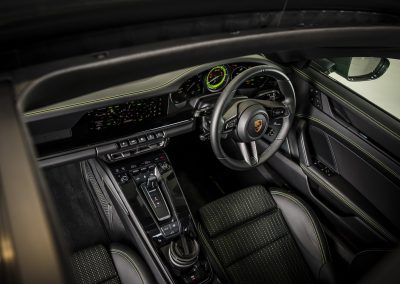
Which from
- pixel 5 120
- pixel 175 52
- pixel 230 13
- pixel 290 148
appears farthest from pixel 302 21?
pixel 290 148

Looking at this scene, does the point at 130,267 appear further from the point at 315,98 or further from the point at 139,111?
the point at 315,98

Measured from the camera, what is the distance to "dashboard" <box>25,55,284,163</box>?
155 centimetres

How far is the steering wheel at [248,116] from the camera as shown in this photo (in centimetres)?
170

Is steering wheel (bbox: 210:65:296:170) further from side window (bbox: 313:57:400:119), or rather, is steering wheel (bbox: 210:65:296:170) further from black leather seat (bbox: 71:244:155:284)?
black leather seat (bbox: 71:244:155:284)

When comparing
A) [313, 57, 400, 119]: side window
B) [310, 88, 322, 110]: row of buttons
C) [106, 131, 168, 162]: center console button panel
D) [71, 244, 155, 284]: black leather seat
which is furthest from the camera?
[310, 88, 322, 110]: row of buttons

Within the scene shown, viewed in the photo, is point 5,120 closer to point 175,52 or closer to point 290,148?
point 175,52

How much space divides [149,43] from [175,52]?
0.06 m

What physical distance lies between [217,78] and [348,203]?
0.90m

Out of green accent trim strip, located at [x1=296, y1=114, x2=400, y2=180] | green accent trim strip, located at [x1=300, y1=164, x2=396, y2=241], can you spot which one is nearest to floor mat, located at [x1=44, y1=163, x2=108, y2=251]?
green accent trim strip, located at [x1=300, y1=164, x2=396, y2=241]

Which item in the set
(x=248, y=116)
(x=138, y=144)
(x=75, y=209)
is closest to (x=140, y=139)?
(x=138, y=144)

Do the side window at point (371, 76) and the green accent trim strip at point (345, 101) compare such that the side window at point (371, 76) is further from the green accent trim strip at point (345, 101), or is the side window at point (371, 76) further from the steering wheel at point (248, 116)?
the steering wheel at point (248, 116)

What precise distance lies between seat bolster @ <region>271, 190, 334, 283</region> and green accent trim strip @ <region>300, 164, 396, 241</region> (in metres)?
0.15

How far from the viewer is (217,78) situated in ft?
6.07

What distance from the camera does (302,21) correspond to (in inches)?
34.4
